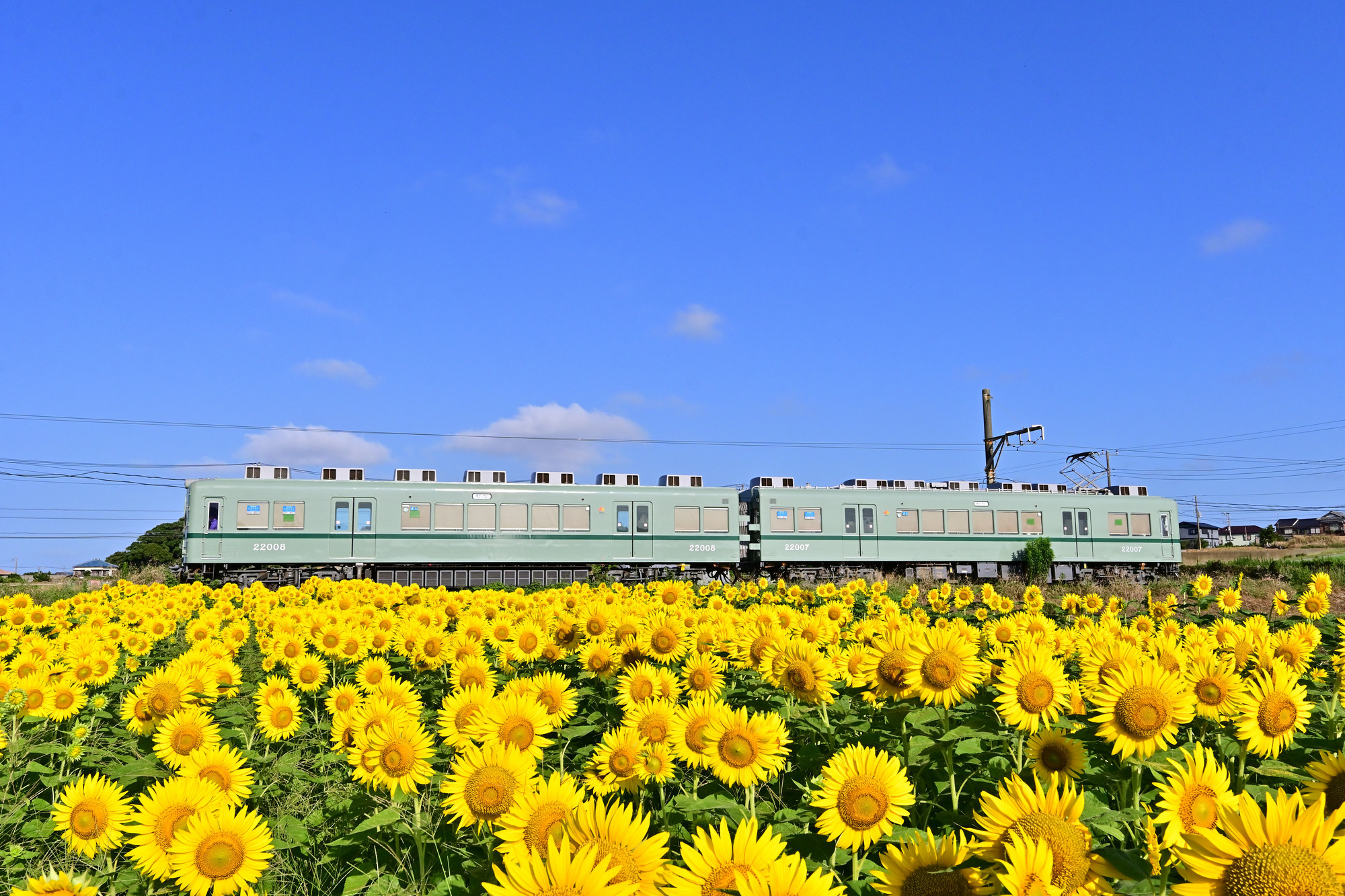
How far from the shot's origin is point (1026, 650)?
126 inches

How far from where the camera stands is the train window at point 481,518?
24391mm

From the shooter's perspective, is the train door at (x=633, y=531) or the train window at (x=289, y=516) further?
the train door at (x=633, y=531)

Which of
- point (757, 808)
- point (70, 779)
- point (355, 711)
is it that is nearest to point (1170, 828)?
point (757, 808)

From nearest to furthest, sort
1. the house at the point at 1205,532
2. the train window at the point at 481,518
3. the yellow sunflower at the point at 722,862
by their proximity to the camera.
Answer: the yellow sunflower at the point at 722,862
the train window at the point at 481,518
the house at the point at 1205,532

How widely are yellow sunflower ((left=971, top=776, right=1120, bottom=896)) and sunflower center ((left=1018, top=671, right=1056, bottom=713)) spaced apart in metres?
1.31

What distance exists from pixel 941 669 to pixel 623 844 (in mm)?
1672

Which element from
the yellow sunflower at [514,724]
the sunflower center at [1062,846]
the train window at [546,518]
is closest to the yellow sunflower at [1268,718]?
the sunflower center at [1062,846]

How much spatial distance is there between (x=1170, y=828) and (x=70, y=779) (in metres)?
4.25

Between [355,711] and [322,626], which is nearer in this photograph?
[355,711]

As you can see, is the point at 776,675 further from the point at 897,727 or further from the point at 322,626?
the point at 322,626

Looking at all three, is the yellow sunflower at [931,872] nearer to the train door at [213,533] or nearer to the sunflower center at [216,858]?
the sunflower center at [216,858]

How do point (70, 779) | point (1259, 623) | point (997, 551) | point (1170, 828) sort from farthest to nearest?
point (997, 551), point (1259, 623), point (70, 779), point (1170, 828)

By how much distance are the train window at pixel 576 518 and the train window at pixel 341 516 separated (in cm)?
561

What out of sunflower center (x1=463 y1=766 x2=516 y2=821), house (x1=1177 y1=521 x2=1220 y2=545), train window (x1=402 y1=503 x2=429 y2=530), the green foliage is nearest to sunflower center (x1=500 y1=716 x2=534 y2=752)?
sunflower center (x1=463 y1=766 x2=516 y2=821)
